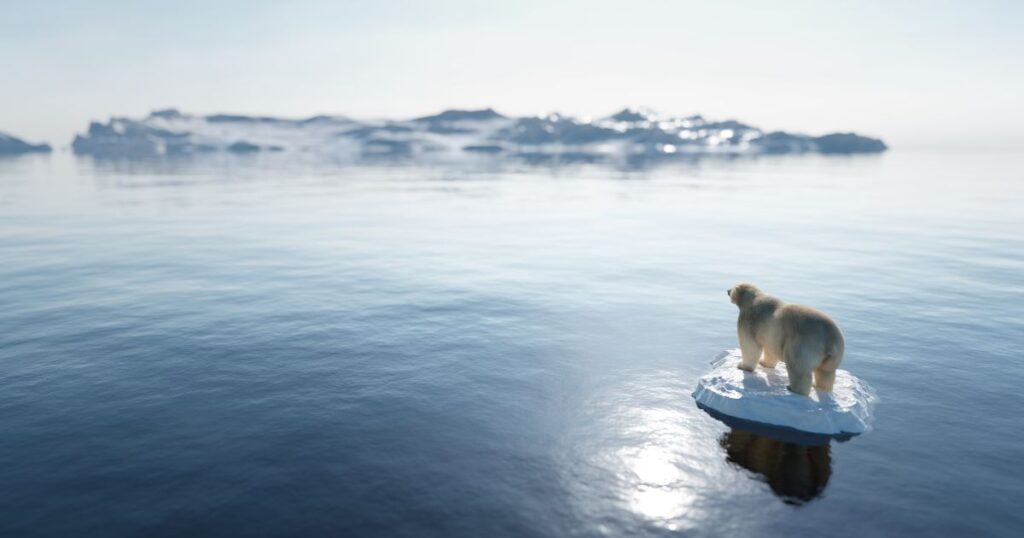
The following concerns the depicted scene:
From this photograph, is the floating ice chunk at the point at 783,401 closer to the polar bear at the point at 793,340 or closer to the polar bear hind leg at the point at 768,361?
the polar bear hind leg at the point at 768,361

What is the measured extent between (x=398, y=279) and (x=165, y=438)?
15.3m

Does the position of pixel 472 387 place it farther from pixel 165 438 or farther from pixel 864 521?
pixel 864 521

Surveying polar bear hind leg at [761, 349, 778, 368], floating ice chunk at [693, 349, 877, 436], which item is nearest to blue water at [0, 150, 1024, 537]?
floating ice chunk at [693, 349, 877, 436]

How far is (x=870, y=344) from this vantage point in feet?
60.0

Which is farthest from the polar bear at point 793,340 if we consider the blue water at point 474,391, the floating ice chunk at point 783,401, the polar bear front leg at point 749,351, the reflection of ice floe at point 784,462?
the reflection of ice floe at point 784,462

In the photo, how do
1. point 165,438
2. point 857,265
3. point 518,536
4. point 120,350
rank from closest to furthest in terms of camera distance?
point 518,536
point 165,438
point 120,350
point 857,265

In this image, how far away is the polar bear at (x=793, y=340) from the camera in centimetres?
1296

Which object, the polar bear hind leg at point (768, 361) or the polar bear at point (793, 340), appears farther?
the polar bear hind leg at point (768, 361)

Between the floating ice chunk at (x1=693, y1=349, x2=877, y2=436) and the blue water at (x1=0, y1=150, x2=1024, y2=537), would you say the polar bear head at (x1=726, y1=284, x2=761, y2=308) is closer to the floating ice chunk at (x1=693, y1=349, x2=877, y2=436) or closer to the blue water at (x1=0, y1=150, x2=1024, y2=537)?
the floating ice chunk at (x1=693, y1=349, x2=877, y2=436)

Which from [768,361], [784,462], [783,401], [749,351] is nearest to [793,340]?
[783,401]

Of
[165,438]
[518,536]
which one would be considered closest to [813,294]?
[518,536]

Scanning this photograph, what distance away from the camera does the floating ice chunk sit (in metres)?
12.6

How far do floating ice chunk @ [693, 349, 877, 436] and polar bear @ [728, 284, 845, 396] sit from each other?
36cm

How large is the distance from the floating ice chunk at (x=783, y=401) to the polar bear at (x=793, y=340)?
36 cm
